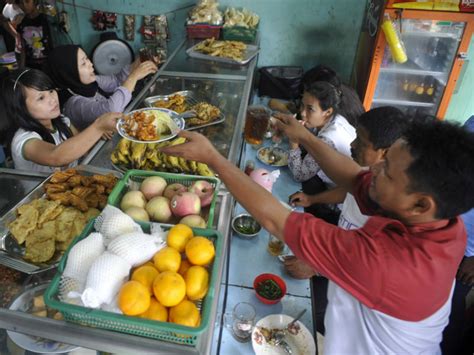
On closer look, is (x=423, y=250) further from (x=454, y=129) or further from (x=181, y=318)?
(x=181, y=318)

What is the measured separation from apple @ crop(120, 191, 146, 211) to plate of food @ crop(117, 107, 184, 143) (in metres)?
0.42

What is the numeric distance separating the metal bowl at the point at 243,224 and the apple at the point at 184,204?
652mm

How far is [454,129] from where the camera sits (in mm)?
1087

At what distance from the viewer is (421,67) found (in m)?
4.29

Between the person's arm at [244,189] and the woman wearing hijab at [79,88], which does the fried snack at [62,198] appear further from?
the woman wearing hijab at [79,88]

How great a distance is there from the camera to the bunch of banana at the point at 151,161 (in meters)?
1.93

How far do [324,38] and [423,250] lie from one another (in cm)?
425

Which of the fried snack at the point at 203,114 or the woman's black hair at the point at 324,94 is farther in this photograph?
the woman's black hair at the point at 324,94

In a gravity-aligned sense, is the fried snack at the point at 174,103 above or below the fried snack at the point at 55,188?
above

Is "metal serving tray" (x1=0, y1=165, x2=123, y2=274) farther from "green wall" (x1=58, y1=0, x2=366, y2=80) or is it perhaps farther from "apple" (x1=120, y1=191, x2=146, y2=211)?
"green wall" (x1=58, y1=0, x2=366, y2=80)

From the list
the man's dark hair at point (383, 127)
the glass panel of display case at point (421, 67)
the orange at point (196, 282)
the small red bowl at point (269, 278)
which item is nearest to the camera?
the orange at point (196, 282)

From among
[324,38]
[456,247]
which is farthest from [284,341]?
[324,38]

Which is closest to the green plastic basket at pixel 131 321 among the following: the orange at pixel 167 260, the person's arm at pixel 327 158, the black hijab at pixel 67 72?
the orange at pixel 167 260

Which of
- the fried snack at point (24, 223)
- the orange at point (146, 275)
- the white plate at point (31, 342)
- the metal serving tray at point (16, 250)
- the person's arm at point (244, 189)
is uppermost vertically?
the person's arm at point (244, 189)
